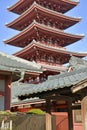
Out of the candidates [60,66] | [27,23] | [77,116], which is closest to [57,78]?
[77,116]

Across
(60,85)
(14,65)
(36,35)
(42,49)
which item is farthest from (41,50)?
(60,85)

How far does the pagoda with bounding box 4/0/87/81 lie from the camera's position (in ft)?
117

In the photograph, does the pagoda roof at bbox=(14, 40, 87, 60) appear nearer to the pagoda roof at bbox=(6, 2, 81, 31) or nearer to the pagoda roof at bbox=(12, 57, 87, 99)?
the pagoda roof at bbox=(6, 2, 81, 31)

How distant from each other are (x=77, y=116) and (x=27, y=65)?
7756 millimetres

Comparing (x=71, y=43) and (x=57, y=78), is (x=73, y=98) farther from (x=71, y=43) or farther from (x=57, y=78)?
(x=71, y=43)

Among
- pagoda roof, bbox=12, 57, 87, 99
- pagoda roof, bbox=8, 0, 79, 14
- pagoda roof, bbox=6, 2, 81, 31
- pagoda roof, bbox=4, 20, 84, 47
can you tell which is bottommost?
pagoda roof, bbox=12, 57, 87, 99

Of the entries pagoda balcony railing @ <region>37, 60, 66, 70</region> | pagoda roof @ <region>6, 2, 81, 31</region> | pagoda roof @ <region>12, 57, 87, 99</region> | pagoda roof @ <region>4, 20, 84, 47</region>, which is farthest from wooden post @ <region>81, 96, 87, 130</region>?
pagoda roof @ <region>6, 2, 81, 31</region>

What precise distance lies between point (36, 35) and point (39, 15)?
2878 mm

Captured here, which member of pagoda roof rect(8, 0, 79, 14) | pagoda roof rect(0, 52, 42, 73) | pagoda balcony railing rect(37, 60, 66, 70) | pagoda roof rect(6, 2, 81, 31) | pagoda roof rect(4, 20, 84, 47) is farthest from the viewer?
pagoda roof rect(8, 0, 79, 14)

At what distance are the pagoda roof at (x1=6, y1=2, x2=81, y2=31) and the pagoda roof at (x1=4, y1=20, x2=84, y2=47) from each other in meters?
2.15

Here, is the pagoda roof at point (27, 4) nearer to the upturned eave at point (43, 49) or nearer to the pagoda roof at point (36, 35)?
the pagoda roof at point (36, 35)

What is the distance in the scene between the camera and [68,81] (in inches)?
275

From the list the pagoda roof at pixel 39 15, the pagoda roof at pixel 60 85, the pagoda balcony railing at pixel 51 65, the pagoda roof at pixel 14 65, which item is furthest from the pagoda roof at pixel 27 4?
the pagoda roof at pixel 60 85

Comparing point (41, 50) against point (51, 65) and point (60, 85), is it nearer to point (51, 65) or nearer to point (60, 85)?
point (51, 65)
